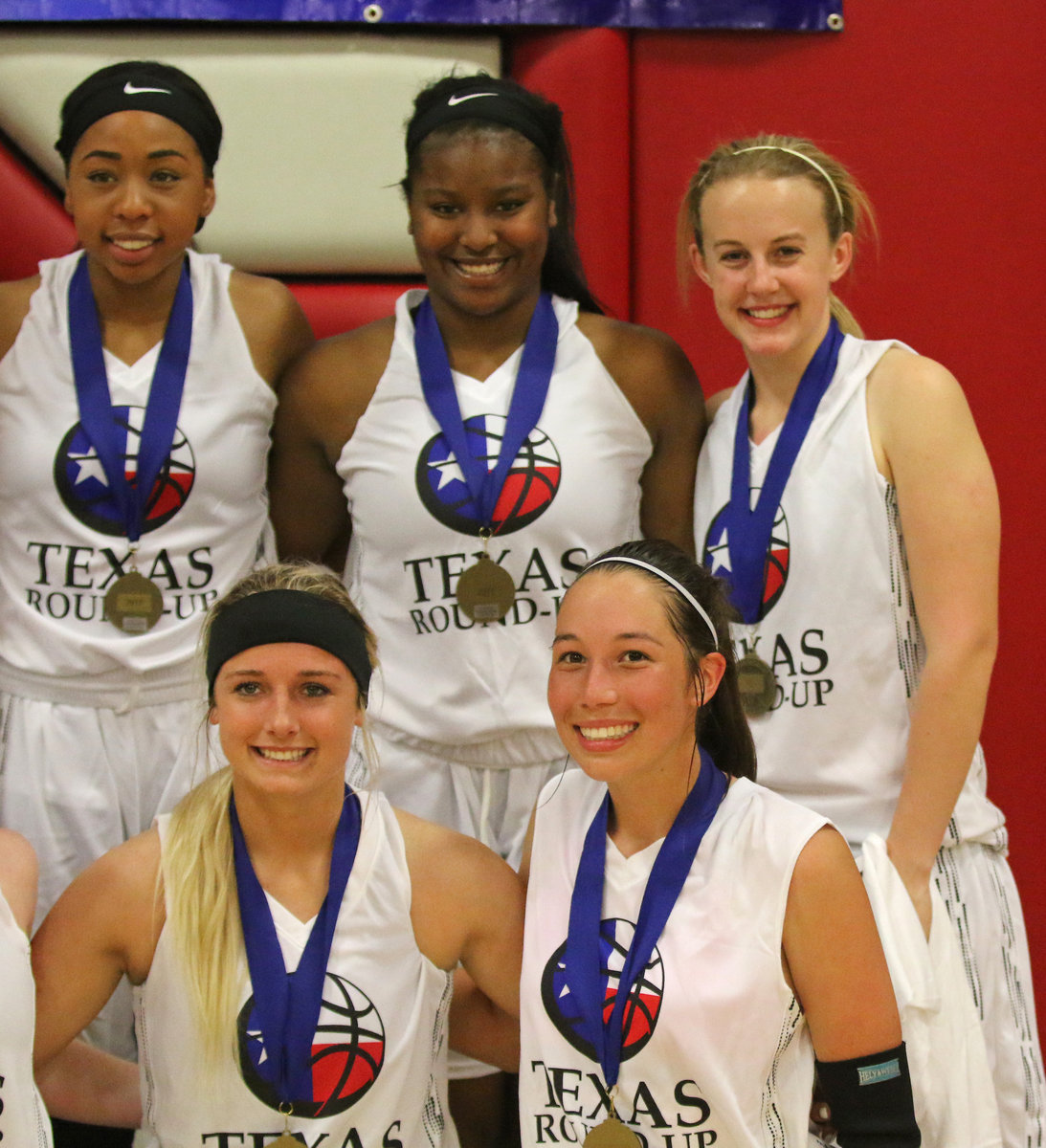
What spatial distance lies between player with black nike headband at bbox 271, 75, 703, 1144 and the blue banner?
694 mm

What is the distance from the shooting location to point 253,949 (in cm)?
216

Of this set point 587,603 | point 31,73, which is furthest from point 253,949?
point 31,73

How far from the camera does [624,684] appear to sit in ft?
7.09

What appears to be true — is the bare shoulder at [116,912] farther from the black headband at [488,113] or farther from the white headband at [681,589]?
the black headband at [488,113]

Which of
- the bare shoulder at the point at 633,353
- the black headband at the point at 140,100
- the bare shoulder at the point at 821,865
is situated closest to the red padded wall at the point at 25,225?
the black headband at the point at 140,100

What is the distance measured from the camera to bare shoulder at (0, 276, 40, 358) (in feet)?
9.09

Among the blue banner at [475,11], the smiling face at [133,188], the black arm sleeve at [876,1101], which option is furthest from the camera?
the blue banner at [475,11]

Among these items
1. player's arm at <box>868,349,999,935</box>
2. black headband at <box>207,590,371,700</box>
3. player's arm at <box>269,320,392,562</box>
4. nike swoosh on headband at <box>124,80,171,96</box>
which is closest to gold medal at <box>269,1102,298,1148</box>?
black headband at <box>207,590,371,700</box>

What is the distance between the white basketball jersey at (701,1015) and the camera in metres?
2.08

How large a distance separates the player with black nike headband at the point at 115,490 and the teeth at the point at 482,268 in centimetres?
45

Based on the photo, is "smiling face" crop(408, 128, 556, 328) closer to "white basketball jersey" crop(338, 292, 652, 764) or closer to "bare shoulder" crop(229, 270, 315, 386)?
"white basketball jersey" crop(338, 292, 652, 764)

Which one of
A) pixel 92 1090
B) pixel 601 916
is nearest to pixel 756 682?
pixel 601 916

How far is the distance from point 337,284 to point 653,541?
4.74 ft

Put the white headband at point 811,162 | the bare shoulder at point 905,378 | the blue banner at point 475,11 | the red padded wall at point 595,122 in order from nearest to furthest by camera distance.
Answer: the bare shoulder at point 905,378, the white headband at point 811,162, the blue banner at point 475,11, the red padded wall at point 595,122
